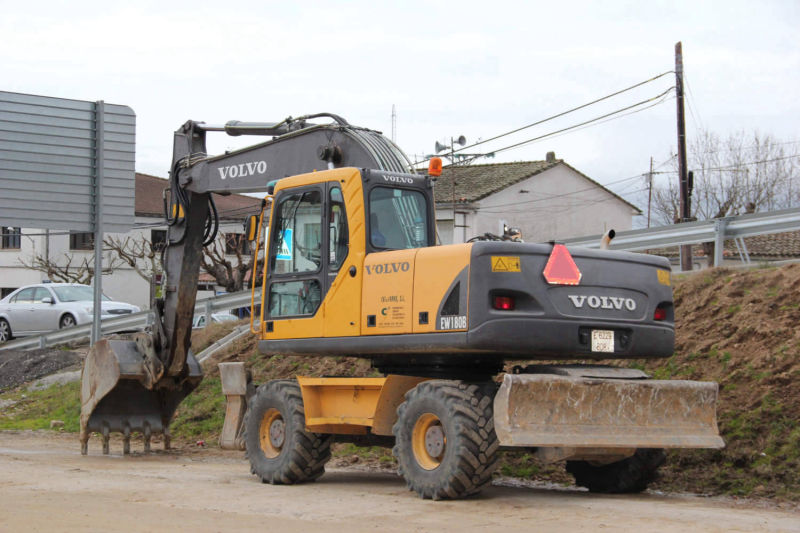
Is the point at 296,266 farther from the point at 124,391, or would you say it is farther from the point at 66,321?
the point at 66,321

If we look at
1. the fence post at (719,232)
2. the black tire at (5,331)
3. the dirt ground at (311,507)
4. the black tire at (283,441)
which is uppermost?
the fence post at (719,232)

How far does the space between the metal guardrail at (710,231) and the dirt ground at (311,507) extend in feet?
22.5

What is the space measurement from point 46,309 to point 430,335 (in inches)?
883

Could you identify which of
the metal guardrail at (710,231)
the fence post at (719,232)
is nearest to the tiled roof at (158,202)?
the metal guardrail at (710,231)

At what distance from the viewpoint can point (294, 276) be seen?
38.4 ft

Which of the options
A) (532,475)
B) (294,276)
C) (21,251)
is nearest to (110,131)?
(294,276)

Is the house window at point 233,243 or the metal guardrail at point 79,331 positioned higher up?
the house window at point 233,243

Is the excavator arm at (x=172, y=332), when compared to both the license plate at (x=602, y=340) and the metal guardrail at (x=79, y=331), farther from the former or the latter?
the metal guardrail at (x=79, y=331)

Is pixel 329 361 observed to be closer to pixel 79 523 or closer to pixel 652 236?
pixel 652 236

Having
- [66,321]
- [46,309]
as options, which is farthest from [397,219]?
[46,309]

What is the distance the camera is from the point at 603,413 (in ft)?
32.2

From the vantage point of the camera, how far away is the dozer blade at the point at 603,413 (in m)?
9.44

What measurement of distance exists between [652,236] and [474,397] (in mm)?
9310

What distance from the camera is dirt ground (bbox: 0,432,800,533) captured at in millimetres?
8250
